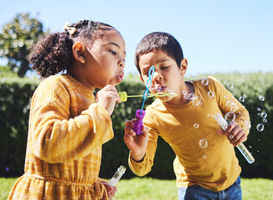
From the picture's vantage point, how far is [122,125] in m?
5.60

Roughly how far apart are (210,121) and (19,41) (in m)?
25.2

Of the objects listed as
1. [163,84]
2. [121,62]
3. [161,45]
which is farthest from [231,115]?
[121,62]

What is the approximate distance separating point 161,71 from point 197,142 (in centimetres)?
61

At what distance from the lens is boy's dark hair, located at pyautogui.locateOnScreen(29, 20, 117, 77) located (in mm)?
1763

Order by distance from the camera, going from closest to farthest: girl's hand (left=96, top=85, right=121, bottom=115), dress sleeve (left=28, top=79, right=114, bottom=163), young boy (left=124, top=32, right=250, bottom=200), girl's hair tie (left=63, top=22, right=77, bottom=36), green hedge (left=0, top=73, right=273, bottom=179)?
dress sleeve (left=28, top=79, right=114, bottom=163) → girl's hand (left=96, top=85, right=121, bottom=115) → girl's hair tie (left=63, top=22, right=77, bottom=36) → young boy (left=124, top=32, right=250, bottom=200) → green hedge (left=0, top=73, right=273, bottom=179)

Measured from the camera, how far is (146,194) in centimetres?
452

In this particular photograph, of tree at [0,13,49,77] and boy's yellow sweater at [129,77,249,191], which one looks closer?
boy's yellow sweater at [129,77,249,191]

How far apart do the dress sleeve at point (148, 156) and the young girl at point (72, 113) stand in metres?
0.37

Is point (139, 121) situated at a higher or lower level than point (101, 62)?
lower

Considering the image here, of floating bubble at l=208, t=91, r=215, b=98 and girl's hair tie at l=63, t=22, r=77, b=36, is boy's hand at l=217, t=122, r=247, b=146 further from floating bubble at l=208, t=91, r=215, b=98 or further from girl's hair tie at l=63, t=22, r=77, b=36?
girl's hair tie at l=63, t=22, r=77, b=36

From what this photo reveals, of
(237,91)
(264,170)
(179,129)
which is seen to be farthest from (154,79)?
(264,170)

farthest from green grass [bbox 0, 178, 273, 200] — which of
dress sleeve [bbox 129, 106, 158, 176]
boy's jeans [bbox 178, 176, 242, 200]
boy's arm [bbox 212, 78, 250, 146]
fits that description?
dress sleeve [bbox 129, 106, 158, 176]

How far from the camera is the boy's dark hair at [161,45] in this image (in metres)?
2.17

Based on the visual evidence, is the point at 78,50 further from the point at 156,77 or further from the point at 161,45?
the point at 161,45
